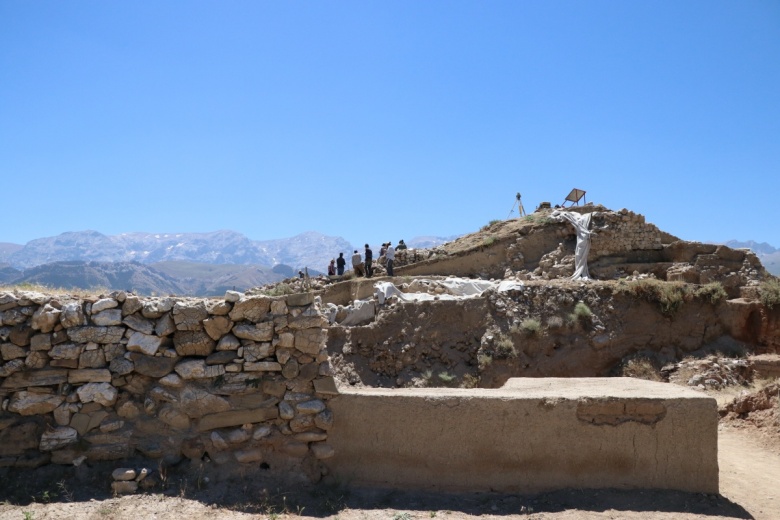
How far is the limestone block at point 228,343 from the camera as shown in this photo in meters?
5.33

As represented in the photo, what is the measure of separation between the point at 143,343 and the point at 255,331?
101 centimetres

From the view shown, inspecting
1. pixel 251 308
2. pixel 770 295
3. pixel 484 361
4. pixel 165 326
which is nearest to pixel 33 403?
pixel 165 326

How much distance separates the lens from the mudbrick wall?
5086 millimetres

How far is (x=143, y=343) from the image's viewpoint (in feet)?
17.2

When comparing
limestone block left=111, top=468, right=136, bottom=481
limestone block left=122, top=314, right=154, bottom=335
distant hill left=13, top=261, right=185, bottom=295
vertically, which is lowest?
limestone block left=111, top=468, right=136, bottom=481

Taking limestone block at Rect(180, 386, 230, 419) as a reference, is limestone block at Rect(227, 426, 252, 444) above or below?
below

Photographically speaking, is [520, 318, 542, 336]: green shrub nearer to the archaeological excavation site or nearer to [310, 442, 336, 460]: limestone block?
the archaeological excavation site

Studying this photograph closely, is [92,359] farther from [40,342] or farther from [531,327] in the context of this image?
[531,327]

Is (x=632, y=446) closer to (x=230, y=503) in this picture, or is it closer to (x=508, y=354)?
(x=230, y=503)

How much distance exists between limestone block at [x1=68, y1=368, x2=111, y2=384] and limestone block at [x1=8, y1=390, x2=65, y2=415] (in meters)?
0.19

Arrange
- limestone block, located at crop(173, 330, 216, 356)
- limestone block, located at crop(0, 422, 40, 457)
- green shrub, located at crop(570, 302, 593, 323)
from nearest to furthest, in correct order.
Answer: limestone block, located at crop(0, 422, 40, 457) < limestone block, located at crop(173, 330, 216, 356) < green shrub, located at crop(570, 302, 593, 323)

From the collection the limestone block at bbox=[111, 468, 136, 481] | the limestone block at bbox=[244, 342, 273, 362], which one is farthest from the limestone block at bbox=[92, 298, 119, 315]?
the limestone block at bbox=[111, 468, 136, 481]

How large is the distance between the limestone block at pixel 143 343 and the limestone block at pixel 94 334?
0.13m

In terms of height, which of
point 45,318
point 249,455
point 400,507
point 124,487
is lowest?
point 400,507
